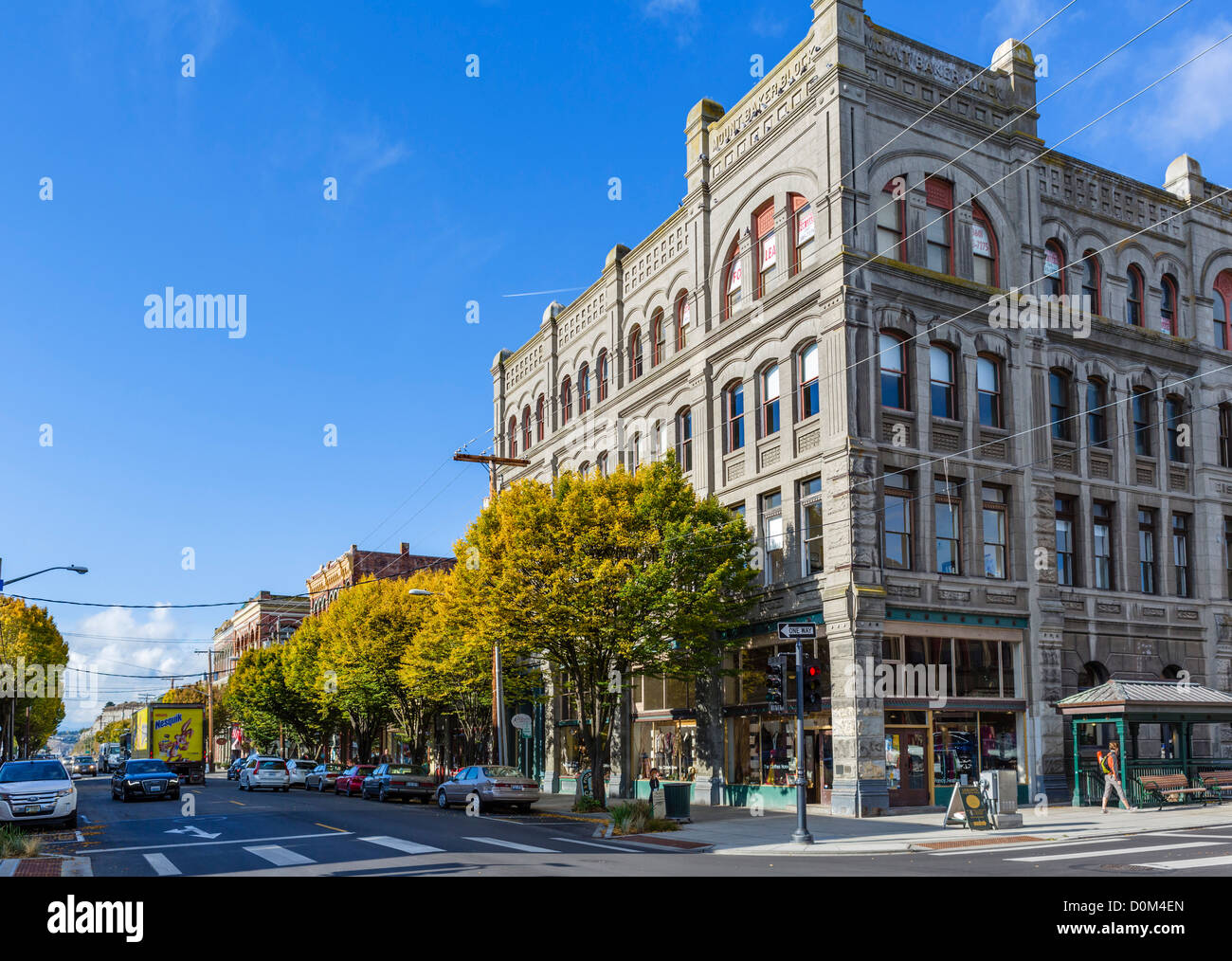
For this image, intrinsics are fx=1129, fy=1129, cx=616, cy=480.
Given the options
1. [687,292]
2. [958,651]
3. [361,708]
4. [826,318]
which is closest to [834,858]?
[958,651]

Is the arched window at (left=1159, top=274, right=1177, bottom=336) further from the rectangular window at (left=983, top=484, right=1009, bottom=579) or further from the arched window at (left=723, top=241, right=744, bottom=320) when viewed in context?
the arched window at (left=723, top=241, right=744, bottom=320)

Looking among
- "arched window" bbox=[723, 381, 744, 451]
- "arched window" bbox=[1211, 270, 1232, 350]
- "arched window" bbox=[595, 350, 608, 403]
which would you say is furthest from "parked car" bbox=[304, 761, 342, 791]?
"arched window" bbox=[1211, 270, 1232, 350]

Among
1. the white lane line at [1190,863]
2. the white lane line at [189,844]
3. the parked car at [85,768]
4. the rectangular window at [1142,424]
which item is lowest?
the parked car at [85,768]

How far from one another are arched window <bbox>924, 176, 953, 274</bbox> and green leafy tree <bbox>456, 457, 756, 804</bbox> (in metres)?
9.37

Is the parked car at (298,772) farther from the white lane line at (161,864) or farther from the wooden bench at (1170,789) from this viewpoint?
the wooden bench at (1170,789)

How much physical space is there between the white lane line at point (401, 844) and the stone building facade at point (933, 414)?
38.6 feet

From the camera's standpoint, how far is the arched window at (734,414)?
35250 millimetres

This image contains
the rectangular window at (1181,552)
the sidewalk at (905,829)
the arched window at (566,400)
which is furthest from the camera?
the arched window at (566,400)

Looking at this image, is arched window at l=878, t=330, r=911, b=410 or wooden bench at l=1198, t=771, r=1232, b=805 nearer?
wooden bench at l=1198, t=771, r=1232, b=805

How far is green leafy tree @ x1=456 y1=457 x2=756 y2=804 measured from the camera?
31266 millimetres

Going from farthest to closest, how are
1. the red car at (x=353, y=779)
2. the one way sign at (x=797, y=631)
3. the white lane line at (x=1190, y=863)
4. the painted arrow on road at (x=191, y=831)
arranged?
the red car at (x=353, y=779)
the one way sign at (x=797, y=631)
the painted arrow on road at (x=191, y=831)
the white lane line at (x=1190, y=863)

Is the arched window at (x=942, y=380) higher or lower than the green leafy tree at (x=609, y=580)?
higher

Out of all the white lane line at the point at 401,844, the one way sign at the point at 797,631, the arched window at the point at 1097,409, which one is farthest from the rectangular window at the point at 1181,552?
the white lane line at the point at 401,844

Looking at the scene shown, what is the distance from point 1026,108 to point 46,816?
107 feet
